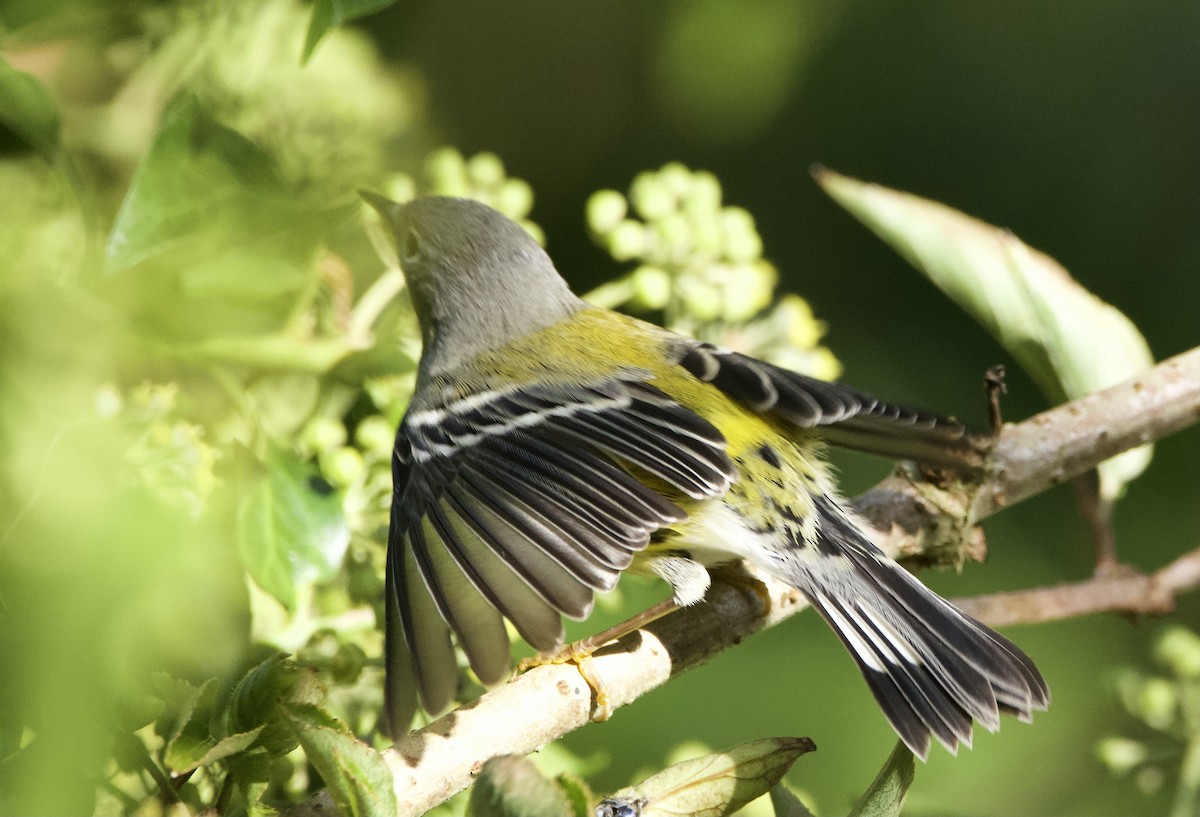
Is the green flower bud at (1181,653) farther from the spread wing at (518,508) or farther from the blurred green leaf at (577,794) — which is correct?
the blurred green leaf at (577,794)

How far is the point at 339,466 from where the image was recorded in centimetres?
107

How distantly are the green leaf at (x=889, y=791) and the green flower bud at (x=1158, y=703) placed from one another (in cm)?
75

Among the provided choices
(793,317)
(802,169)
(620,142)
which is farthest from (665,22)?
(793,317)

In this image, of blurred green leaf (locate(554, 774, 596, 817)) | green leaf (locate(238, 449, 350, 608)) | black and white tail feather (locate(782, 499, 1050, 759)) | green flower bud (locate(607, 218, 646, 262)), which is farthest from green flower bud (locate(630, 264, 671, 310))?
blurred green leaf (locate(554, 774, 596, 817))

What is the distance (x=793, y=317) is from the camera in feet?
4.61

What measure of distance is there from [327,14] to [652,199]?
23.6 inches

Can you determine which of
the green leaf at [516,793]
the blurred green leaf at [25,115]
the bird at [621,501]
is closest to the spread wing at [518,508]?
the bird at [621,501]

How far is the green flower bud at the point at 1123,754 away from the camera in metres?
1.44

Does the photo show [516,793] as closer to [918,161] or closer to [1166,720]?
[1166,720]

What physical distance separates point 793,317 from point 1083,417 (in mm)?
355

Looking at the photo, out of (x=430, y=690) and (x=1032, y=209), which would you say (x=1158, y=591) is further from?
(x=1032, y=209)

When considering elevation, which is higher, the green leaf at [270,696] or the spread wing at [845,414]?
the spread wing at [845,414]

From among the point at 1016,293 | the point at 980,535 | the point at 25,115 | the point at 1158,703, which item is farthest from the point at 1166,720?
the point at 25,115

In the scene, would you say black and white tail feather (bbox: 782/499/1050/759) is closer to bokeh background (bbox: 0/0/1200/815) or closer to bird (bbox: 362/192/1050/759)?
bird (bbox: 362/192/1050/759)
